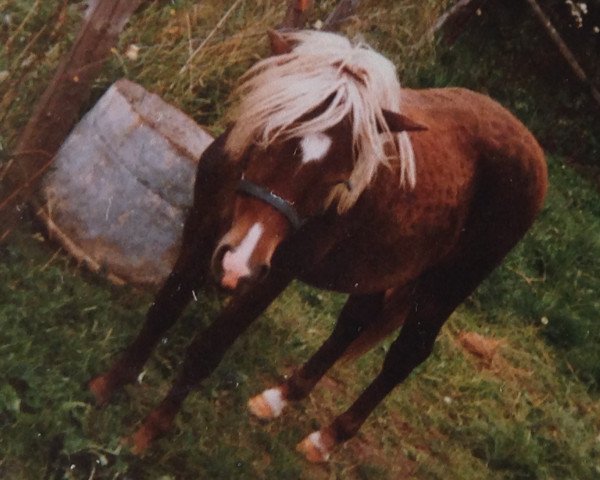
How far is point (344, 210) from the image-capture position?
262cm

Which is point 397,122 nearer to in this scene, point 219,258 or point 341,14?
point 219,258

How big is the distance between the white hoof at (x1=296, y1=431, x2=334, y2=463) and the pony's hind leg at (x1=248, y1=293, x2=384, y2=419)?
0.19 m

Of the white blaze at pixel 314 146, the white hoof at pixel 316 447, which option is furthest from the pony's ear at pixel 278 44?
the white hoof at pixel 316 447

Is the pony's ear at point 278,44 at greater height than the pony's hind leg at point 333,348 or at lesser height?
greater

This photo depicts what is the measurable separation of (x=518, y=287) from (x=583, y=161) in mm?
3967

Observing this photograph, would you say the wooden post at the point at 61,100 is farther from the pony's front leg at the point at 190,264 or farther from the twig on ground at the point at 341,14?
the twig on ground at the point at 341,14

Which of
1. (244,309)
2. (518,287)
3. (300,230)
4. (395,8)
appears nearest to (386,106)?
(300,230)

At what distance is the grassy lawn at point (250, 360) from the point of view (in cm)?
289

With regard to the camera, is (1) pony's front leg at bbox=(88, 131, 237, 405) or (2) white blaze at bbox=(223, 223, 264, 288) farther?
(1) pony's front leg at bbox=(88, 131, 237, 405)

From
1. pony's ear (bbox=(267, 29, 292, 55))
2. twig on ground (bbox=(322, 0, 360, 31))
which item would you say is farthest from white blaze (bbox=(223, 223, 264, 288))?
twig on ground (bbox=(322, 0, 360, 31))

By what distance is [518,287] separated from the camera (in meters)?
6.25

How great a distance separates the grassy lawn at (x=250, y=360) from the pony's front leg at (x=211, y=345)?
0.32 feet

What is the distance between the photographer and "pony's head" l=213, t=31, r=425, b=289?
7.30ft

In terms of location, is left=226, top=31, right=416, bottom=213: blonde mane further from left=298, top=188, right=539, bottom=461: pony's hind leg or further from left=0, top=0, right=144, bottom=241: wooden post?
left=298, top=188, right=539, bottom=461: pony's hind leg
